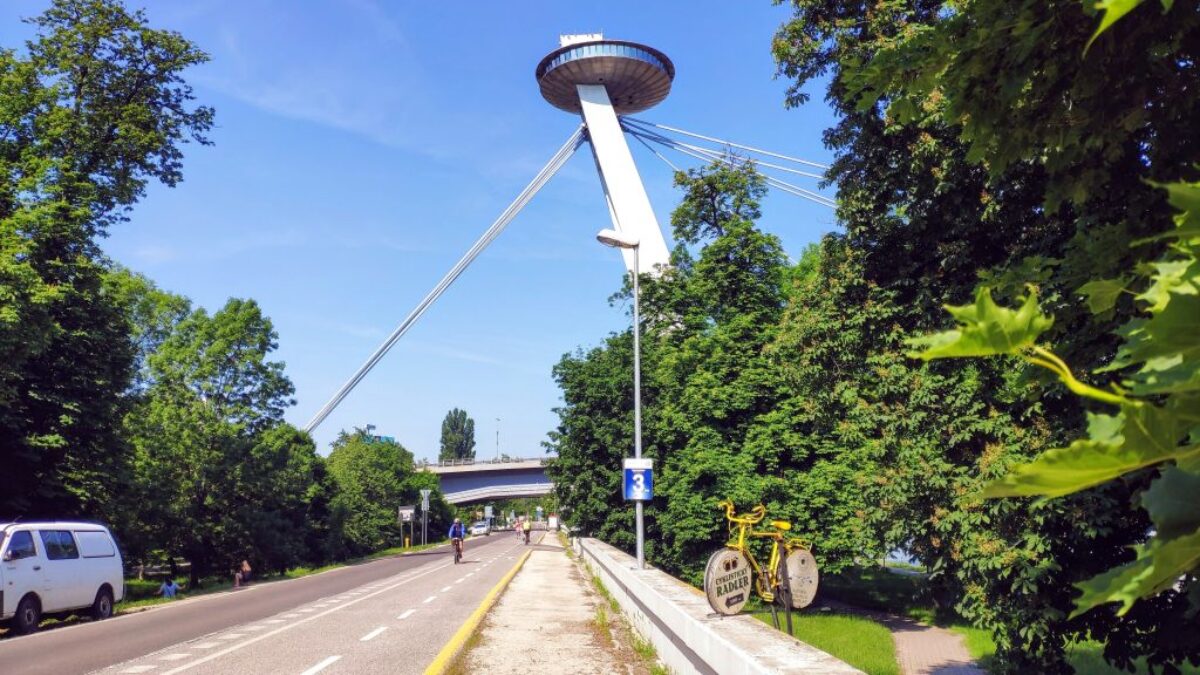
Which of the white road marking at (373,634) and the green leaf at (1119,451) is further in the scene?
the white road marking at (373,634)

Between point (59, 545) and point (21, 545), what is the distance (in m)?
1.55

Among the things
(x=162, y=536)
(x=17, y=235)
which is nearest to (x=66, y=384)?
(x=17, y=235)

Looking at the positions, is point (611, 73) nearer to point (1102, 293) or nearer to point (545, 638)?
point (545, 638)

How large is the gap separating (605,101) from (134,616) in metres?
58.6

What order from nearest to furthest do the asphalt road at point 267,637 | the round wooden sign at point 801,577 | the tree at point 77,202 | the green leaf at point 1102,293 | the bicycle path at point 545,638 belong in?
the green leaf at point 1102,293
the bicycle path at point 545,638
the asphalt road at point 267,637
the round wooden sign at point 801,577
the tree at point 77,202

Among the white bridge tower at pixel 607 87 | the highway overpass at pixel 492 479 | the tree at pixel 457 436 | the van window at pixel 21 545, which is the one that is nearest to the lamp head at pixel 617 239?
the van window at pixel 21 545

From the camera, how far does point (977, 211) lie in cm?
822

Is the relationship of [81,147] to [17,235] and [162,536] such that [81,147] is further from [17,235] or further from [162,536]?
[162,536]

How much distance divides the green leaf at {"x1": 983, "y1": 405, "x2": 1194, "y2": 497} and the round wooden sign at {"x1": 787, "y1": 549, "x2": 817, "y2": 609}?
37.4 ft

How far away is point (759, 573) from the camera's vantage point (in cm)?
1136

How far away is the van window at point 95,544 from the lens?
60.8 feet

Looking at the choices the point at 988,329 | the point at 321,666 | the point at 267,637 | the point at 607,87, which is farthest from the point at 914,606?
the point at 607,87

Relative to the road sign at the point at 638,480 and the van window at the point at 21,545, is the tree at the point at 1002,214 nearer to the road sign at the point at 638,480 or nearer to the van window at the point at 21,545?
the road sign at the point at 638,480

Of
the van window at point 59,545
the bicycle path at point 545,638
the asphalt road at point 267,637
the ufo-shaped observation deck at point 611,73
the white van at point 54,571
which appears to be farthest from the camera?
the ufo-shaped observation deck at point 611,73
